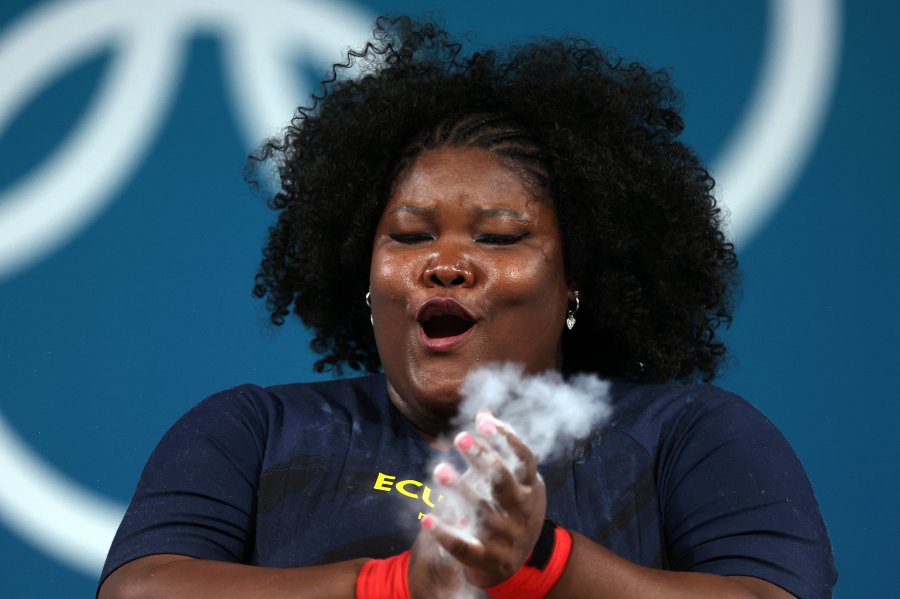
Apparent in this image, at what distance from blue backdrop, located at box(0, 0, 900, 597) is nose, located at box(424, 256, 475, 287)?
2.73 feet

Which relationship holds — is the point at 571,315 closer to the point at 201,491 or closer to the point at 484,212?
the point at 484,212

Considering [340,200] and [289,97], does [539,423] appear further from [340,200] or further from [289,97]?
[289,97]

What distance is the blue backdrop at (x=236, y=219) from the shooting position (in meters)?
2.20

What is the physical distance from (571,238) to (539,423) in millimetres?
269

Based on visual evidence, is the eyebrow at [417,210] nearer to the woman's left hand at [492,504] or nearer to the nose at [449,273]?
the nose at [449,273]

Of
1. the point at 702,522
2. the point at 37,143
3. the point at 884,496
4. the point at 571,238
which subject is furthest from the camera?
the point at 37,143

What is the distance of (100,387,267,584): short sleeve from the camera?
130 cm

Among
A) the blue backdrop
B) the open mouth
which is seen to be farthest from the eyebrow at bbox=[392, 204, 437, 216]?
the blue backdrop

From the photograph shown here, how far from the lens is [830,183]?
7.32ft

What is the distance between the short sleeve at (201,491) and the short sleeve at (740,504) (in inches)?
18.0

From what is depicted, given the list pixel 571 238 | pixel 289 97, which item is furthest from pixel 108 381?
pixel 571 238

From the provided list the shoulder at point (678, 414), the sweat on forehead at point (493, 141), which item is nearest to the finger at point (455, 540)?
the shoulder at point (678, 414)

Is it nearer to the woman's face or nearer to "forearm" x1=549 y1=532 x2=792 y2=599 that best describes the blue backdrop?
the woman's face

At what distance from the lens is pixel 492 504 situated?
1.03m
